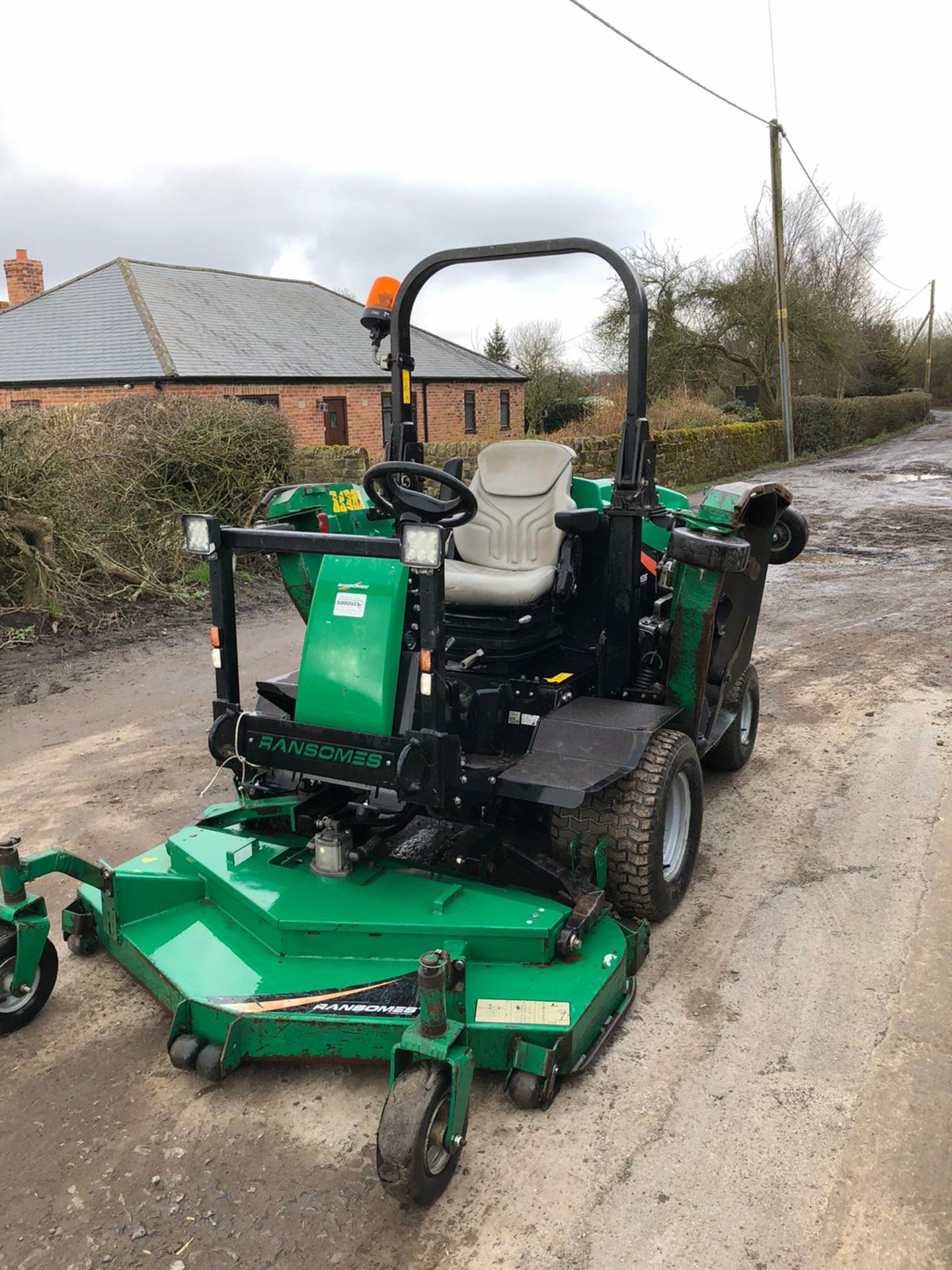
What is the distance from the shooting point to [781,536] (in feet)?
15.4

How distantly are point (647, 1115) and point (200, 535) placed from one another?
2.12 metres

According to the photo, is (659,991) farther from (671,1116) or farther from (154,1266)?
(154,1266)

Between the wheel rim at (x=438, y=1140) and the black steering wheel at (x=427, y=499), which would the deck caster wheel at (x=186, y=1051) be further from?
the black steering wheel at (x=427, y=499)

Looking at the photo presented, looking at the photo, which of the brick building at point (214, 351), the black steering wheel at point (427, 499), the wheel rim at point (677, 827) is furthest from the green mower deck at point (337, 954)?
the brick building at point (214, 351)

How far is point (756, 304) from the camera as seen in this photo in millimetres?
26188

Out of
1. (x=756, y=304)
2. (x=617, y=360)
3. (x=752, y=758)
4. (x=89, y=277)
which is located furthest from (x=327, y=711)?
(x=756, y=304)

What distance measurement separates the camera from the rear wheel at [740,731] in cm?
463

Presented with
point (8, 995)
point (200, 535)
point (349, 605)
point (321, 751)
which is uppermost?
point (200, 535)

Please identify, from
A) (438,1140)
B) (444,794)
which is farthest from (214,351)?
(438,1140)

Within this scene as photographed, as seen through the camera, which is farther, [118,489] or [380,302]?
[118,489]

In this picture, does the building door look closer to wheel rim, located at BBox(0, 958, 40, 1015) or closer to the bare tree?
the bare tree

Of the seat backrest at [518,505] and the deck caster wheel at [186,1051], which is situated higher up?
the seat backrest at [518,505]

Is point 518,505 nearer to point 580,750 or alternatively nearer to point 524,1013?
point 580,750

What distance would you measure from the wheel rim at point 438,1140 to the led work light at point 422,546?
1.33 meters
